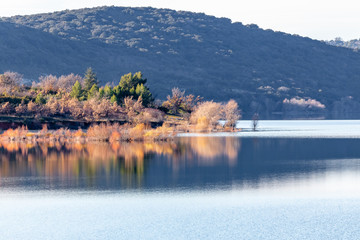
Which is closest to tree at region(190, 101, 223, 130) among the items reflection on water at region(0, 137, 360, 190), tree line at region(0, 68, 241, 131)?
tree line at region(0, 68, 241, 131)

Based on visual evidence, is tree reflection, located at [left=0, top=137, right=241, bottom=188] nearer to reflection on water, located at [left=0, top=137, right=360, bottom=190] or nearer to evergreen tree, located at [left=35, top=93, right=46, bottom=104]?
reflection on water, located at [left=0, top=137, right=360, bottom=190]

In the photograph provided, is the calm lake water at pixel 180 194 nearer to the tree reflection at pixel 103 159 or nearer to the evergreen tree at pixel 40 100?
the tree reflection at pixel 103 159

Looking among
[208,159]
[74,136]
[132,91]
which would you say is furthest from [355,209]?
[132,91]

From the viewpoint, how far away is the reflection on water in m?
31.9

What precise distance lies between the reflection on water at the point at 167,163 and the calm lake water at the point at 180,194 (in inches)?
2.4

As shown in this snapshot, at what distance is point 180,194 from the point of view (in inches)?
1091

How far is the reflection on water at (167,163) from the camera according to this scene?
31859 millimetres

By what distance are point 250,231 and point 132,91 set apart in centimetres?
6082

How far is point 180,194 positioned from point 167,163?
38.9 feet

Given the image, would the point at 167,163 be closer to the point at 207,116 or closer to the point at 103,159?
the point at 103,159

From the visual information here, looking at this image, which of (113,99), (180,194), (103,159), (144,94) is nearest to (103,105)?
(113,99)

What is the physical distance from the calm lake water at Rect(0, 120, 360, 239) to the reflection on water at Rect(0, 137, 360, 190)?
0.06 m

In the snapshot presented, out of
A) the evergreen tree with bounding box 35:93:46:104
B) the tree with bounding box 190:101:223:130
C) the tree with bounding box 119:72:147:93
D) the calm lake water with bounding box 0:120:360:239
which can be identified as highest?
the tree with bounding box 119:72:147:93

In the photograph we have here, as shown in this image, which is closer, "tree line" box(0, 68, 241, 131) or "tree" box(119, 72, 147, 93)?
"tree line" box(0, 68, 241, 131)
